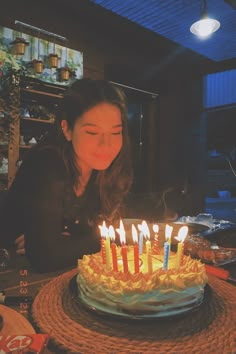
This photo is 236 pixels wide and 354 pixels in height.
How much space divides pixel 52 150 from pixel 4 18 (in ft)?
13.9

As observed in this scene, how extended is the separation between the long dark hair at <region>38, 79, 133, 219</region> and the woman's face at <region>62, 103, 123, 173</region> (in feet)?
0.18

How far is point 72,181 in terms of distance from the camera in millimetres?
2117

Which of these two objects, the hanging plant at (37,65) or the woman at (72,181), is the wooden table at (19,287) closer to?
the woman at (72,181)

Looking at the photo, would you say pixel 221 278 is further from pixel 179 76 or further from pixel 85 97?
pixel 179 76

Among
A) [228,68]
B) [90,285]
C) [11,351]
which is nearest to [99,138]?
[90,285]

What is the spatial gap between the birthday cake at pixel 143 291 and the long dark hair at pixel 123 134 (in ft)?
3.63

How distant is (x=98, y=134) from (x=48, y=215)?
1.77ft

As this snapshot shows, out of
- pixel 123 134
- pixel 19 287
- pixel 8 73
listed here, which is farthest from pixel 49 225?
pixel 8 73

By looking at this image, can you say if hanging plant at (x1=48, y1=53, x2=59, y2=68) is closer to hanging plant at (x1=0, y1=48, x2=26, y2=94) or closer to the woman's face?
hanging plant at (x1=0, y1=48, x2=26, y2=94)

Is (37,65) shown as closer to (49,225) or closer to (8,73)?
(8,73)

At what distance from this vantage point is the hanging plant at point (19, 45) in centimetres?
493

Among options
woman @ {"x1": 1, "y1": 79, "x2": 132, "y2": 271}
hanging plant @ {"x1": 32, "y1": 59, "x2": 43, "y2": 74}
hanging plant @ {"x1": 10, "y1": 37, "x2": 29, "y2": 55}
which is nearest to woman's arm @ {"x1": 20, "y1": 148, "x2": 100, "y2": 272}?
woman @ {"x1": 1, "y1": 79, "x2": 132, "y2": 271}

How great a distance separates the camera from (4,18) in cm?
516

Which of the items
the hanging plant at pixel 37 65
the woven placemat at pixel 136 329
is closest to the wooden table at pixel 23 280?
the woven placemat at pixel 136 329
